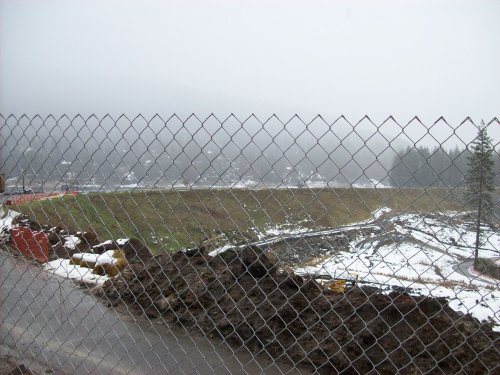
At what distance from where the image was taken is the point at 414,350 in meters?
5.20

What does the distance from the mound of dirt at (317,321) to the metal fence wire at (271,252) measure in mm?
25

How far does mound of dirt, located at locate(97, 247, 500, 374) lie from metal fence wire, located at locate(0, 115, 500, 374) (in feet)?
0.08

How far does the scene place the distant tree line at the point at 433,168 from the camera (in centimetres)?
246

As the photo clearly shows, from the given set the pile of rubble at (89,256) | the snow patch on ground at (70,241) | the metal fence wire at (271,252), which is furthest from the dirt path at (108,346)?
the snow patch on ground at (70,241)

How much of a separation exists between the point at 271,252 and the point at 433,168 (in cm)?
320

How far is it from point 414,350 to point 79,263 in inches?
238

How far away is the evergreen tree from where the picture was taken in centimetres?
249

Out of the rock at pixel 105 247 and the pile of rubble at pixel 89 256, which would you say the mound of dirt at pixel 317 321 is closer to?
the pile of rubble at pixel 89 256

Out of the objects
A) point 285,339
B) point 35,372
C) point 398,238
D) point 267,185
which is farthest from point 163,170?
point 285,339

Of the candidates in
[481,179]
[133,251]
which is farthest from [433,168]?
[133,251]

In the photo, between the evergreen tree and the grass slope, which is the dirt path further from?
the evergreen tree

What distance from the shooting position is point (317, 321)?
18.7 ft

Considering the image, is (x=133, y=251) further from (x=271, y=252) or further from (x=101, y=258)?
(x=271, y=252)

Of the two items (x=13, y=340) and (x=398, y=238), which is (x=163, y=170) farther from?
(x=13, y=340)
